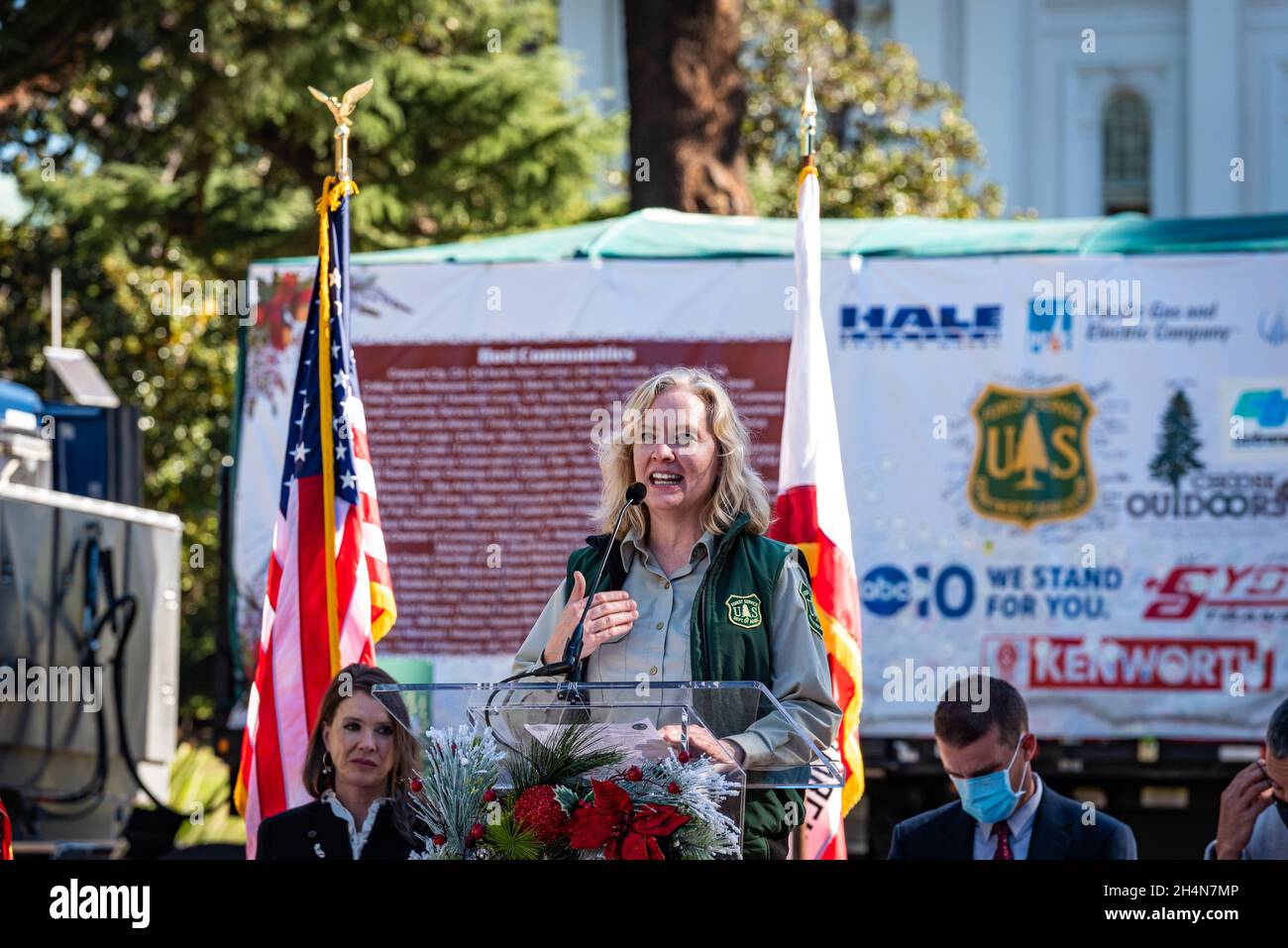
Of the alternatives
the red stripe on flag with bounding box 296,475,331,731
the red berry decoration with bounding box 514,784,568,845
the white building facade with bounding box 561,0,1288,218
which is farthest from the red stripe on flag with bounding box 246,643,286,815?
the white building facade with bounding box 561,0,1288,218

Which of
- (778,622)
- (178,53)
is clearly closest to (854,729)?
(778,622)

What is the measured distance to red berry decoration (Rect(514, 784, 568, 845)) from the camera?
3.44 metres

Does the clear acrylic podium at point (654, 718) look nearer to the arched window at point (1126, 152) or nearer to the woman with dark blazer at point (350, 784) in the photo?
the woman with dark blazer at point (350, 784)

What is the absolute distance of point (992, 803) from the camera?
5.04 meters

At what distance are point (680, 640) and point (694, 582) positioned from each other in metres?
0.15

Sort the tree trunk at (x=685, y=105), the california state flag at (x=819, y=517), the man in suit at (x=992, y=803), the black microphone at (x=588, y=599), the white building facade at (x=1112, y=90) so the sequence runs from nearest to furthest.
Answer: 1. the black microphone at (x=588, y=599)
2. the man in suit at (x=992, y=803)
3. the california state flag at (x=819, y=517)
4. the tree trunk at (x=685, y=105)
5. the white building facade at (x=1112, y=90)

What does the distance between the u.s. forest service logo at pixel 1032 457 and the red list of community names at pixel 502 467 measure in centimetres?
99

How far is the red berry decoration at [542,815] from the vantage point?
3.44 m

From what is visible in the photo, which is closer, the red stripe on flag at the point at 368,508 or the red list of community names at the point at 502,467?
the red stripe on flag at the point at 368,508

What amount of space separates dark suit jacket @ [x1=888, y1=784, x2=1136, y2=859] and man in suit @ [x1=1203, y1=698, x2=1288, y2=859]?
0.31 metres

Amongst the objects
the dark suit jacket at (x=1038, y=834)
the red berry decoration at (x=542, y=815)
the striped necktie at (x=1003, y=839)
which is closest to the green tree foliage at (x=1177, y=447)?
the dark suit jacket at (x=1038, y=834)

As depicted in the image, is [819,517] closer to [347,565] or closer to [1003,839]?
[1003,839]

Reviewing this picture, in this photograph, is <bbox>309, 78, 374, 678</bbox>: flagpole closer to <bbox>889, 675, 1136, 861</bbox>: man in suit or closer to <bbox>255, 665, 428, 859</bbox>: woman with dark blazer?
<bbox>255, 665, 428, 859</bbox>: woman with dark blazer

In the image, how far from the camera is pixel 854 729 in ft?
18.7
